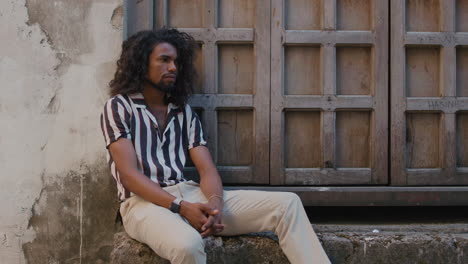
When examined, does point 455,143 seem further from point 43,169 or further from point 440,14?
point 43,169

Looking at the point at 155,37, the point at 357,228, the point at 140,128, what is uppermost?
the point at 155,37

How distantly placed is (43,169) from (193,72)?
108 cm

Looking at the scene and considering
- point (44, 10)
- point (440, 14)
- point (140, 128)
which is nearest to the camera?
point (140, 128)

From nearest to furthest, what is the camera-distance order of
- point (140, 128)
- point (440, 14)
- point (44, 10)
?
point (140, 128) → point (44, 10) → point (440, 14)

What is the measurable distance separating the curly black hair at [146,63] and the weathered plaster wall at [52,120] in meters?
0.19

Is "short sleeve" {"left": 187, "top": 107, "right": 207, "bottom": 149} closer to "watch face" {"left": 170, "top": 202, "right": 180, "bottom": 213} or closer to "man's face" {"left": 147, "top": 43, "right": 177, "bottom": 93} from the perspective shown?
"man's face" {"left": 147, "top": 43, "right": 177, "bottom": 93}

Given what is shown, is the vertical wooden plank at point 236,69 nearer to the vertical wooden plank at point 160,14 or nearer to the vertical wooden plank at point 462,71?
the vertical wooden plank at point 160,14

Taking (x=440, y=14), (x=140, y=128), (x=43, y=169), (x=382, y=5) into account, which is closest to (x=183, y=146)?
(x=140, y=128)

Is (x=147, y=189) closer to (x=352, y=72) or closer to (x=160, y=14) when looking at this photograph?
(x=160, y=14)

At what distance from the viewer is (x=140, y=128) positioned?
10.9 feet

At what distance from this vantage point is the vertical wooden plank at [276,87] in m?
3.79

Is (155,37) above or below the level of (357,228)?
above

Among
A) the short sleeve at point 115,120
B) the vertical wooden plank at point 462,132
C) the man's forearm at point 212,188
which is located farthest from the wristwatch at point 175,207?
the vertical wooden plank at point 462,132

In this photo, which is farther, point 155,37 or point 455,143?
point 455,143
